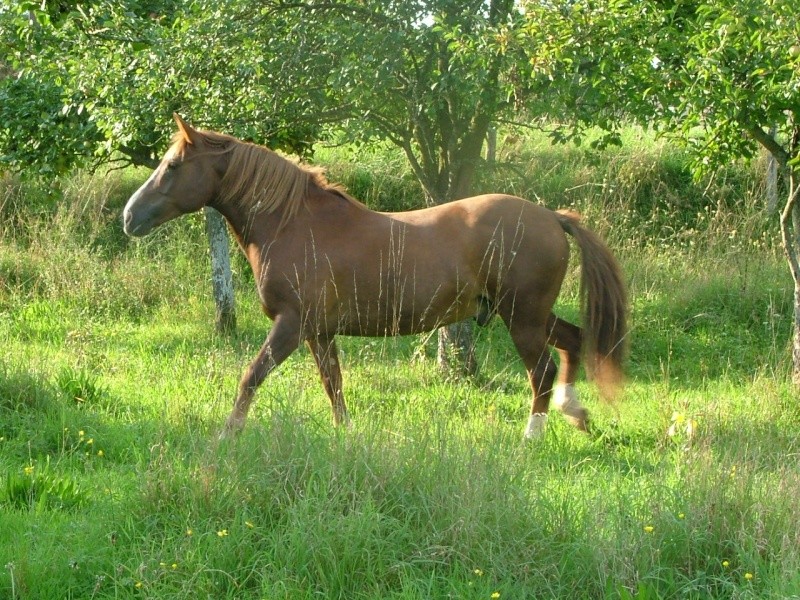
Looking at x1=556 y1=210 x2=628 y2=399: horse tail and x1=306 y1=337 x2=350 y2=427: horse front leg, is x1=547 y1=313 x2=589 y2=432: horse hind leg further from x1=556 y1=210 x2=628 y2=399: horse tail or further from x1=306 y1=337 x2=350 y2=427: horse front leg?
x1=306 y1=337 x2=350 y2=427: horse front leg

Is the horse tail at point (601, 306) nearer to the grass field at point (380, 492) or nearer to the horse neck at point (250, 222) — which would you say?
the grass field at point (380, 492)

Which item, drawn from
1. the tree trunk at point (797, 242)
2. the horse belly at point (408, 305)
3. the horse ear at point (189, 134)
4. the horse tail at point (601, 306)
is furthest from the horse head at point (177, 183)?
the tree trunk at point (797, 242)

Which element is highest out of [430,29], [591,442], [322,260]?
[430,29]

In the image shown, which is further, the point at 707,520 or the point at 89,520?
the point at 89,520

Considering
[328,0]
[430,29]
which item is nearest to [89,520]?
[430,29]

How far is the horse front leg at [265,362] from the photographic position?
5.86 m

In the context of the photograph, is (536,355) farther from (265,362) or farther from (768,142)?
(768,142)

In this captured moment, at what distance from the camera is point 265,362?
20.8 ft

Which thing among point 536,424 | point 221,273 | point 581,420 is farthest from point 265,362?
point 221,273

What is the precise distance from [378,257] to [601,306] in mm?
1726

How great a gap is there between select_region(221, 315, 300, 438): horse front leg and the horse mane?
0.79 m

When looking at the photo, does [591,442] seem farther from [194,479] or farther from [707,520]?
[194,479]

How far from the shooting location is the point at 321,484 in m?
4.41

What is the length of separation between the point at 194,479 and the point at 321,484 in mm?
604
